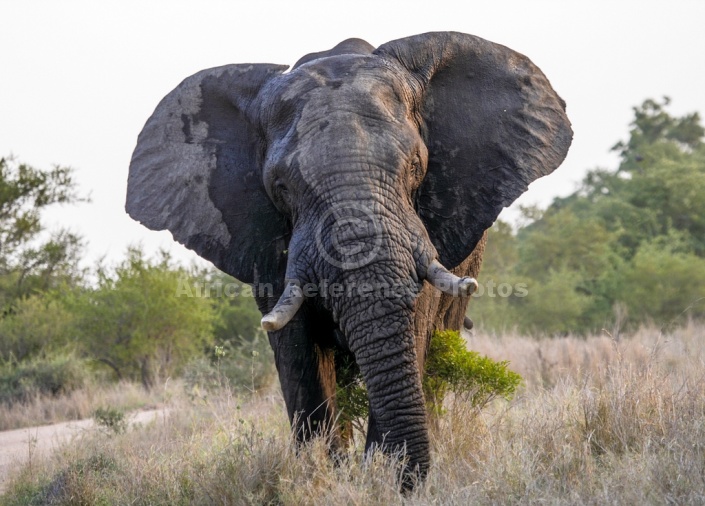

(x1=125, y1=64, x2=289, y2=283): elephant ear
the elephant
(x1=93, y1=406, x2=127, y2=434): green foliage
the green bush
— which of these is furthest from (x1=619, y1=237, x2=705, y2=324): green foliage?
(x1=125, y1=64, x2=289, y2=283): elephant ear

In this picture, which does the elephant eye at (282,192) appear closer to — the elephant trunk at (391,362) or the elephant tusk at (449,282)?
the elephant trunk at (391,362)

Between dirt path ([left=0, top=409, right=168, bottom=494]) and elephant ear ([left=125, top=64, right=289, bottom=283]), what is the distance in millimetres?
2193

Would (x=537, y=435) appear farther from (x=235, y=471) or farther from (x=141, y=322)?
(x=141, y=322)

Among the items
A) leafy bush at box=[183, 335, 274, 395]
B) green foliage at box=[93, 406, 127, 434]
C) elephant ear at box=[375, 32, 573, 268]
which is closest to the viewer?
elephant ear at box=[375, 32, 573, 268]

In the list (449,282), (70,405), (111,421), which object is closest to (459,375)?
(449,282)

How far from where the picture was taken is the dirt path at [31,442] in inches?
308

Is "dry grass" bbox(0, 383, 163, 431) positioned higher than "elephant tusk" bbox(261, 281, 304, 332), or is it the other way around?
"elephant tusk" bbox(261, 281, 304, 332)

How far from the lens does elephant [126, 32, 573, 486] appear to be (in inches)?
202

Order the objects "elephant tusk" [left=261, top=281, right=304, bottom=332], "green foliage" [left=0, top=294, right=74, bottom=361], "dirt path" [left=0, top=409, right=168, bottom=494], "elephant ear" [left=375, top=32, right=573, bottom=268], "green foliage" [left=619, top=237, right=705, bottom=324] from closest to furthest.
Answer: "elephant tusk" [left=261, top=281, right=304, bottom=332] → "elephant ear" [left=375, top=32, right=573, bottom=268] → "dirt path" [left=0, top=409, right=168, bottom=494] → "green foliage" [left=0, top=294, right=74, bottom=361] → "green foliage" [left=619, top=237, right=705, bottom=324]

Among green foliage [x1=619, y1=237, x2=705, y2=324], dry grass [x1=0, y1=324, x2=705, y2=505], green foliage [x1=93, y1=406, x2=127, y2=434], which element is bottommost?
green foliage [x1=619, y1=237, x2=705, y2=324]

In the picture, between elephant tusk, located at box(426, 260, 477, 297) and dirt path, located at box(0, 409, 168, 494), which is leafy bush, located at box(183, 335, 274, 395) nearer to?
dirt path, located at box(0, 409, 168, 494)

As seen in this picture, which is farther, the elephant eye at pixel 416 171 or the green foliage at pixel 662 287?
the green foliage at pixel 662 287

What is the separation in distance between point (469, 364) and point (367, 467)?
151cm

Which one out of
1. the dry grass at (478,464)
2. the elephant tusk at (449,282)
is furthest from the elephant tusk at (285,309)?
the dry grass at (478,464)
